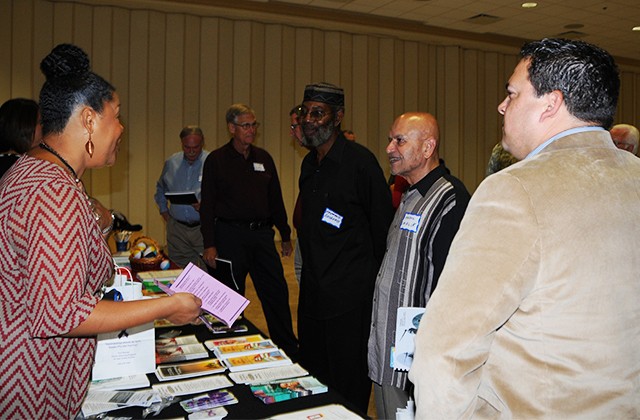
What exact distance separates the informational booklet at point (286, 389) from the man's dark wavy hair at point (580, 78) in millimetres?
1070

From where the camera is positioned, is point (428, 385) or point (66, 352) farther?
point (66, 352)

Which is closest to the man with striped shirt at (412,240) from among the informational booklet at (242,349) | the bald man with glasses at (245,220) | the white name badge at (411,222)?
the white name badge at (411,222)

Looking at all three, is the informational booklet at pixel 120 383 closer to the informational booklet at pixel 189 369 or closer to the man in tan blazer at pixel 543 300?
the informational booklet at pixel 189 369

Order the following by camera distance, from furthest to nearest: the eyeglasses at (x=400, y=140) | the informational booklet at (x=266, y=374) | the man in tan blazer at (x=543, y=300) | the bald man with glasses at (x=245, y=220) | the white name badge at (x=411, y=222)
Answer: the bald man with glasses at (x=245, y=220), the eyeglasses at (x=400, y=140), the white name badge at (x=411, y=222), the informational booklet at (x=266, y=374), the man in tan blazer at (x=543, y=300)

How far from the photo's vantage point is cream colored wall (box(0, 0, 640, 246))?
8.12m

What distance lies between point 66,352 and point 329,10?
27.2 ft

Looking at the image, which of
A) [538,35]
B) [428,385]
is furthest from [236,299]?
[538,35]

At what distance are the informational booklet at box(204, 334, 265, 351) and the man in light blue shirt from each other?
3.00m

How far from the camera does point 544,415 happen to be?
963 mm

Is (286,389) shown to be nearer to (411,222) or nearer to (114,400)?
(114,400)

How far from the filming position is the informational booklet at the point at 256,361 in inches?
73.8

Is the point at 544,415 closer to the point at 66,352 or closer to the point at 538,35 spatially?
the point at 66,352

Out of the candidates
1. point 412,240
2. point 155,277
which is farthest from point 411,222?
point 155,277

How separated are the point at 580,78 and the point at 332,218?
1.88 m
